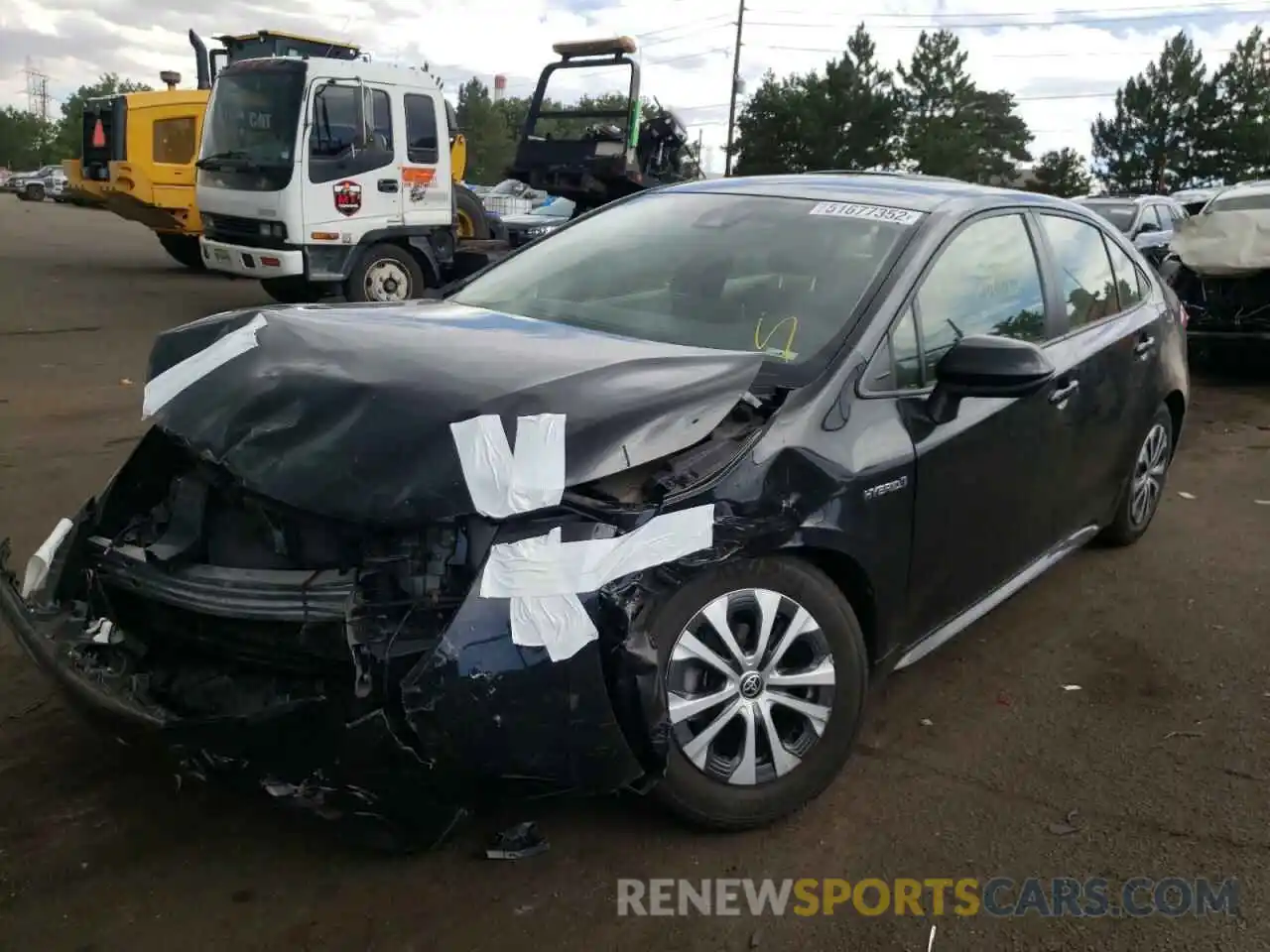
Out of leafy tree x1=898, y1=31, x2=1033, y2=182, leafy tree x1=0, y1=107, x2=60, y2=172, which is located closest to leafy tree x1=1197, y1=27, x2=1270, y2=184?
leafy tree x1=898, y1=31, x2=1033, y2=182

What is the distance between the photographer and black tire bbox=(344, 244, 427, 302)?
11.4 metres

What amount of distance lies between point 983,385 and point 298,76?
9.75 m

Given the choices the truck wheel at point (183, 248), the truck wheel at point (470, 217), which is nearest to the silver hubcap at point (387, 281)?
the truck wheel at point (470, 217)

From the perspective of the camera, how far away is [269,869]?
2.50m

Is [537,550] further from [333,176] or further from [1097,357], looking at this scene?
[333,176]

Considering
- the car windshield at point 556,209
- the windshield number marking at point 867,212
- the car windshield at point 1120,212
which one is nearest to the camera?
the windshield number marking at point 867,212

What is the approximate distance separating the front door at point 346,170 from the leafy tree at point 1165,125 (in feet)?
165

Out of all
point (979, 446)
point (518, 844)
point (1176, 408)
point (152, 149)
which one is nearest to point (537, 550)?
point (518, 844)

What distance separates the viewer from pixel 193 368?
2799 mm

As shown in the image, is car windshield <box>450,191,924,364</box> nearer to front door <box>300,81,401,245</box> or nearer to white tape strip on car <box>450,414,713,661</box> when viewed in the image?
white tape strip on car <box>450,414,713,661</box>

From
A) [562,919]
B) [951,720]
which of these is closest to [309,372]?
[562,919]

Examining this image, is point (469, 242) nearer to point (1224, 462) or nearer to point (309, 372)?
point (1224, 462)

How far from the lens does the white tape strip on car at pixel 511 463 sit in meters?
2.22

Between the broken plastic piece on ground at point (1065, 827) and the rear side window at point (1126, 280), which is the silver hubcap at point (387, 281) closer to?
the rear side window at point (1126, 280)
